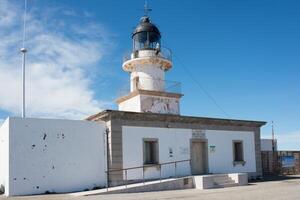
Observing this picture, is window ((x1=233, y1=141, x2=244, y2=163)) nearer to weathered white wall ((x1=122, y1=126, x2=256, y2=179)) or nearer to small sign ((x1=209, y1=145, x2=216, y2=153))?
weathered white wall ((x1=122, y1=126, x2=256, y2=179))

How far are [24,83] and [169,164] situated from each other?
7866 millimetres

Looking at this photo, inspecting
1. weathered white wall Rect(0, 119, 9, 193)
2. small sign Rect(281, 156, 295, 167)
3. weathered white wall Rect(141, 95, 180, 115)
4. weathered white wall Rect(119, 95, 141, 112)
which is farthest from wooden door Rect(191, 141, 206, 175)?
weathered white wall Rect(0, 119, 9, 193)

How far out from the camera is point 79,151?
17.0 meters

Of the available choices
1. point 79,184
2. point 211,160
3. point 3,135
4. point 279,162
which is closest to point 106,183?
point 79,184

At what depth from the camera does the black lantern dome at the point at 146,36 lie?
74.3 feet

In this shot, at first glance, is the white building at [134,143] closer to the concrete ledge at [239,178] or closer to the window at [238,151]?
the window at [238,151]

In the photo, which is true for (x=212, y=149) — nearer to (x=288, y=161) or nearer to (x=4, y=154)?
(x=288, y=161)

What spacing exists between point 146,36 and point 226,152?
7.98 m

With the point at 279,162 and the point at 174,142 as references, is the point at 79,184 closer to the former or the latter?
the point at 174,142

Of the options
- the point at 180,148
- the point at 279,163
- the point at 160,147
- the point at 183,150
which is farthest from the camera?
the point at 279,163

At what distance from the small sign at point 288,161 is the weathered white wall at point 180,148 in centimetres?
431

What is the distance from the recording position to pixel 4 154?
16516mm

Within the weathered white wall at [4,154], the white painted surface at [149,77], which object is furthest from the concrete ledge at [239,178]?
the weathered white wall at [4,154]

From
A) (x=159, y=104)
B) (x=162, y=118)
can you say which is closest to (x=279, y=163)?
(x=159, y=104)
